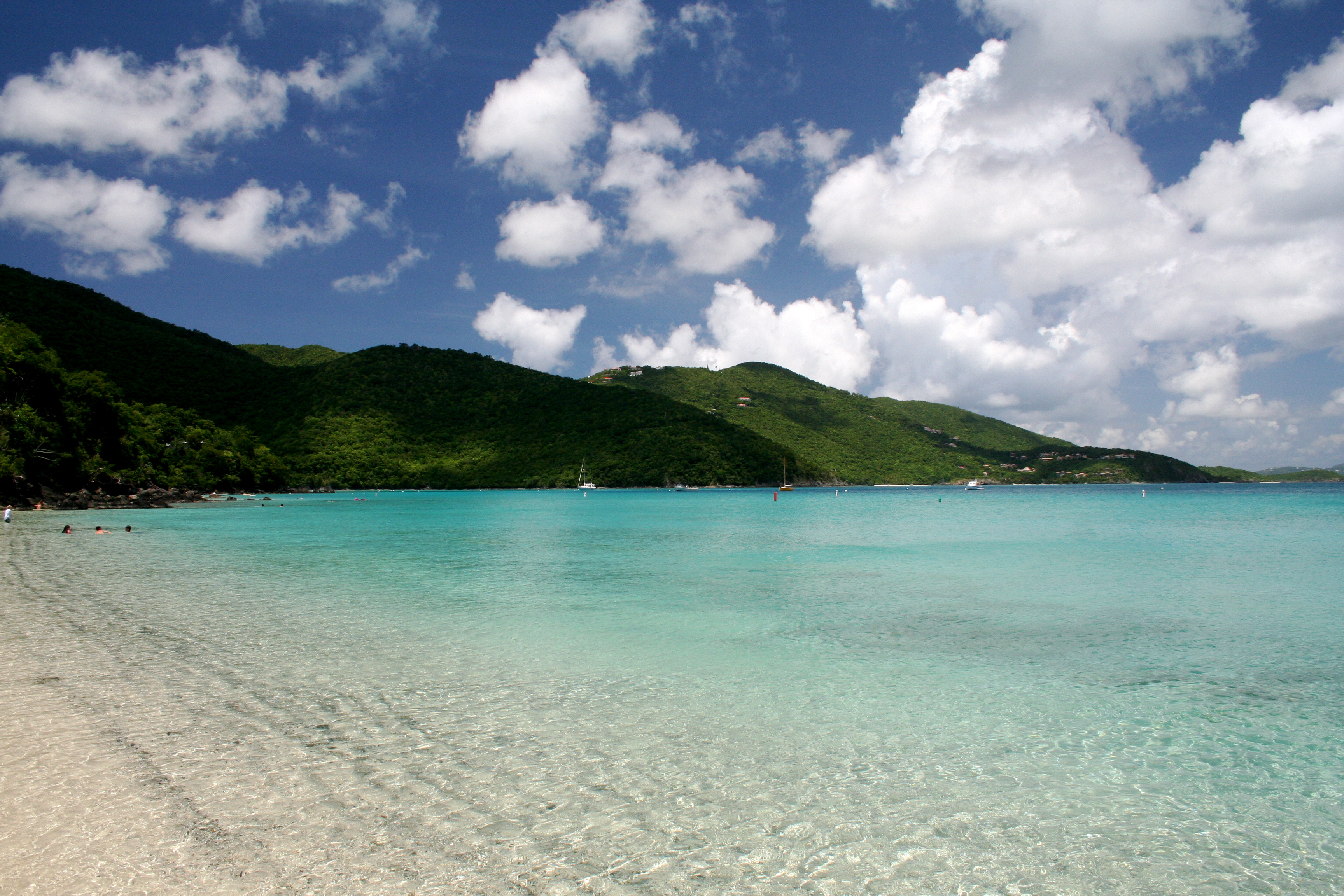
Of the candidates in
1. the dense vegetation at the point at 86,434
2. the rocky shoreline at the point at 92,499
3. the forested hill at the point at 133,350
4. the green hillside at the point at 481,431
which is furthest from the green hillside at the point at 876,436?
the rocky shoreline at the point at 92,499

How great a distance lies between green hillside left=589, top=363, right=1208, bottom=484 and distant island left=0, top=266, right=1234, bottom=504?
0.47 meters

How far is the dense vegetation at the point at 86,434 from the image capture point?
40.2 meters

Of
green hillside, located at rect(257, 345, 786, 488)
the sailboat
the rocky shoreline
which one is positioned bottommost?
the rocky shoreline

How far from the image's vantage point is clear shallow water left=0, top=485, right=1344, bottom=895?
4262 mm

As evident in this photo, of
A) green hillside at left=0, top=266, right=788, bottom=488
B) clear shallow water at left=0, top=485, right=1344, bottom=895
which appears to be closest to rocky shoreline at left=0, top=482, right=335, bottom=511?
green hillside at left=0, top=266, right=788, bottom=488

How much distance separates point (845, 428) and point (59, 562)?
5112 inches

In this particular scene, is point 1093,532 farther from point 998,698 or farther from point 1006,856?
point 1006,856

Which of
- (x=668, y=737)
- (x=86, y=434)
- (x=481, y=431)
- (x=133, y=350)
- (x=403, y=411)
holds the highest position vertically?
(x=133, y=350)

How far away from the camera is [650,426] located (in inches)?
4523

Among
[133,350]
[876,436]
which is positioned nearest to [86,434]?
[133,350]

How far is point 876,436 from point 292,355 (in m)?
109

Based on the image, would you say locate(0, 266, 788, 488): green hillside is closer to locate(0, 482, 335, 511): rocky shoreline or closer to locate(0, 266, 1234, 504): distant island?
locate(0, 266, 1234, 504): distant island

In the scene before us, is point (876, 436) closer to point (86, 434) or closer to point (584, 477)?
point (584, 477)

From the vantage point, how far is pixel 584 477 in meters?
104
